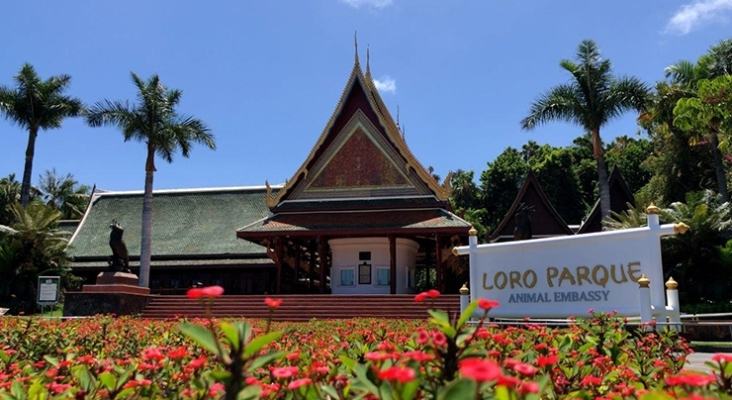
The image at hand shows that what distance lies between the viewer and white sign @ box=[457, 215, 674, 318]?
932cm

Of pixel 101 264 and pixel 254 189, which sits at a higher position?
pixel 254 189

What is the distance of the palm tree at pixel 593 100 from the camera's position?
23.7m

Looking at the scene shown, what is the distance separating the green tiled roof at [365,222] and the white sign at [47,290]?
23.6 ft

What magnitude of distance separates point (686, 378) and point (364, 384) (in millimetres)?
847

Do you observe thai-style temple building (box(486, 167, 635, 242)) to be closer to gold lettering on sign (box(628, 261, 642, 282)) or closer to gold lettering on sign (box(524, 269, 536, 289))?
gold lettering on sign (box(524, 269, 536, 289))

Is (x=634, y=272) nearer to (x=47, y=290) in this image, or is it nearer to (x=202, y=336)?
(x=202, y=336)

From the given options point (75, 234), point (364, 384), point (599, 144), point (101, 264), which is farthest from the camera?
point (75, 234)

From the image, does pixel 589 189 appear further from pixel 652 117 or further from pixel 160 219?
pixel 160 219

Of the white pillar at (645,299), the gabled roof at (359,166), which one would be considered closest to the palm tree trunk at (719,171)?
the gabled roof at (359,166)

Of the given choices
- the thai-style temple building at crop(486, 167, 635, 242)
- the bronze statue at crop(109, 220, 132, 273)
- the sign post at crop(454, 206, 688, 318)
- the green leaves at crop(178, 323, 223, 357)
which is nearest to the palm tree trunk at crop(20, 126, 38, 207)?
the bronze statue at crop(109, 220, 132, 273)

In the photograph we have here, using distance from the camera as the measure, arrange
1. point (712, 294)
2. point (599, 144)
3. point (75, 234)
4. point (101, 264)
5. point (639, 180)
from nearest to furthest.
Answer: point (712, 294), point (599, 144), point (101, 264), point (75, 234), point (639, 180)

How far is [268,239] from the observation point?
82.4 feet

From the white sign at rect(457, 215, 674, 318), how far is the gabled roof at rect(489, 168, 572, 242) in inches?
653

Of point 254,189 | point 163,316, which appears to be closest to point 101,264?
point 254,189
